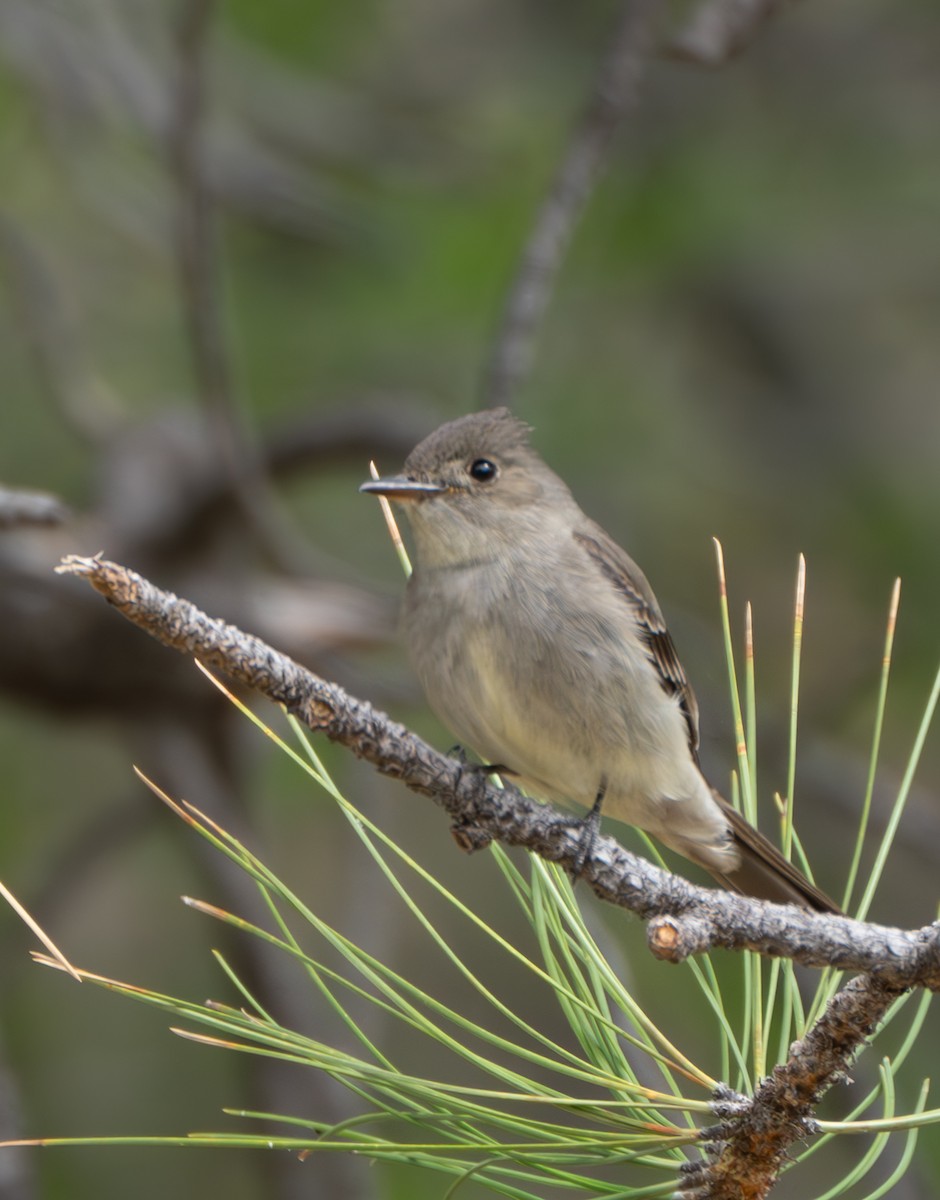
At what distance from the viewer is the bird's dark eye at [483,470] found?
3344 millimetres

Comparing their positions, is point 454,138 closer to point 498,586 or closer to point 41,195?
point 41,195

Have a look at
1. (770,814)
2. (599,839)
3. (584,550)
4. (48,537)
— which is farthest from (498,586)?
(770,814)

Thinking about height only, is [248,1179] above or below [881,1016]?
below

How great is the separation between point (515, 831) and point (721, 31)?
2.27 metres

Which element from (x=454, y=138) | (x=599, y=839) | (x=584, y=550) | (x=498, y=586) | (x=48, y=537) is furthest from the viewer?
(x=454, y=138)

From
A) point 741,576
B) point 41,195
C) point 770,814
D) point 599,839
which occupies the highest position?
point 41,195

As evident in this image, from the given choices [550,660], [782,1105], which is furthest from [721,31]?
[782,1105]

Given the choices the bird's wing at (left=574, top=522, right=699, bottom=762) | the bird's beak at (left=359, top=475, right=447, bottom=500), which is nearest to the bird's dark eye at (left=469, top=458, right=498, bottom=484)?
the bird's beak at (left=359, top=475, right=447, bottom=500)

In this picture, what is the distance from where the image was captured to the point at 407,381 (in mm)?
5605

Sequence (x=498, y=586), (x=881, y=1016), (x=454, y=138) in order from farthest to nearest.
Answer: (x=454, y=138) < (x=498, y=586) < (x=881, y=1016)

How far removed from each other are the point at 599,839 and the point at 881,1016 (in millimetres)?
426

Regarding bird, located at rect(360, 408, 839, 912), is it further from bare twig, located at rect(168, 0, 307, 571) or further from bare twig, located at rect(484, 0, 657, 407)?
bare twig, located at rect(168, 0, 307, 571)

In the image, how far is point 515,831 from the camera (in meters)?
2.08

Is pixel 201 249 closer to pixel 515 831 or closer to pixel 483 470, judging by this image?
pixel 483 470
